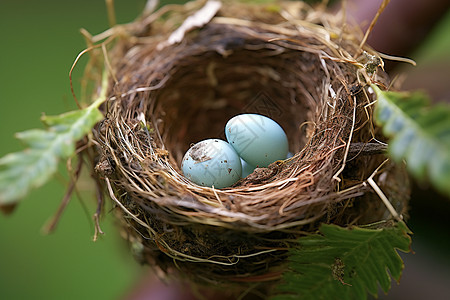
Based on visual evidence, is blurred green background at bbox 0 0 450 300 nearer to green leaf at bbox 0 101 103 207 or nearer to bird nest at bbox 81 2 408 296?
bird nest at bbox 81 2 408 296

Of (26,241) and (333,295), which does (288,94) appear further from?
(26,241)

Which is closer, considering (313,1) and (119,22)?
(313,1)

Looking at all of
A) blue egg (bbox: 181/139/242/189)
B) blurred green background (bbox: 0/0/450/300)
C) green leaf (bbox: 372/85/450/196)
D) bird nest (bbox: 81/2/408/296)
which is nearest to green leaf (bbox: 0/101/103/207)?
bird nest (bbox: 81/2/408/296)

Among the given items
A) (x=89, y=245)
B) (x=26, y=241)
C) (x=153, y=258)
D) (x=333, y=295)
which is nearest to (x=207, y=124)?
(x=153, y=258)

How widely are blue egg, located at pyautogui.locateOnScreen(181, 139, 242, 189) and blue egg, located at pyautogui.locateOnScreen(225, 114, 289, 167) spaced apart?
0.11ft

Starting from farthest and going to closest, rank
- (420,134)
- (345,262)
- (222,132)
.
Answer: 1. (222,132)
2. (345,262)
3. (420,134)

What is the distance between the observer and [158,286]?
4.02ft

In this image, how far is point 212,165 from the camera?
2.81 feet

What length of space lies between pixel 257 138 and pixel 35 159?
0.46m

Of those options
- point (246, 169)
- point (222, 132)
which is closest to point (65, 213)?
point (222, 132)

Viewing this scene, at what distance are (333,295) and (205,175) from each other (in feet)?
1.07


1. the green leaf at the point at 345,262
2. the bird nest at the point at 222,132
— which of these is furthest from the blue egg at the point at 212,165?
the green leaf at the point at 345,262

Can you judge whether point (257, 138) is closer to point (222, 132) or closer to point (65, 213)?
point (222, 132)

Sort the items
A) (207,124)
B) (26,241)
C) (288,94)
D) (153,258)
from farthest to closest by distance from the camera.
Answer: (26,241) < (207,124) < (288,94) < (153,258)
